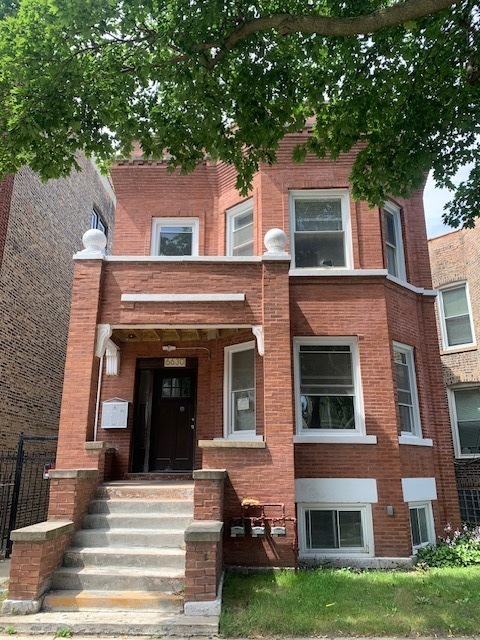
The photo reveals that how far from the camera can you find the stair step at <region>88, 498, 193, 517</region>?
736 cm

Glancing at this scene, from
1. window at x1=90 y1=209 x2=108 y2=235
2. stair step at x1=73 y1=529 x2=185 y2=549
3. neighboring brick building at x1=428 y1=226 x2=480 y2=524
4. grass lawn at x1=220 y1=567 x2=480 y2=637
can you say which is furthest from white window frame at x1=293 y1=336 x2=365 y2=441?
window at x1=90 y1=209 x2=108 y2=235

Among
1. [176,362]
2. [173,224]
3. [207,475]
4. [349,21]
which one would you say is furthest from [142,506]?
[349,21]

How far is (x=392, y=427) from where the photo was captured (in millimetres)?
8820

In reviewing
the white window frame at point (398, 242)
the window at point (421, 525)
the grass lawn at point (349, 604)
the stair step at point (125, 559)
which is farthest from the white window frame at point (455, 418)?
the stair step at point (125, 559)

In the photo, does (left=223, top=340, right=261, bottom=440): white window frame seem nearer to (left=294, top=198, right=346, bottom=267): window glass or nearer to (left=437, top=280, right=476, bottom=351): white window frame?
(left=294, top=198, right=346, bottom=267): window glass

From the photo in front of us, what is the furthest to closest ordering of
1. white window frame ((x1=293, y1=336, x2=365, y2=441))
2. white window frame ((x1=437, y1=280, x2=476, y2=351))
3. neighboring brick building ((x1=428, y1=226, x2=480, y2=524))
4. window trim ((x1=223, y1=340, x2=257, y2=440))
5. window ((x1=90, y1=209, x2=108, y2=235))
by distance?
window ((x1=90, y1=209, x2=108, y2=235))
white window frame ((x1=437, y1=280, x2=476, y2=351))
neighboring brick building ((x1=428, y1=226, x2=480, y2=524))
window trim ((x1=223, y1=340, x2=257, y2=440))
white window frame ((x1=293, y1=336, x2=365, y2=441))

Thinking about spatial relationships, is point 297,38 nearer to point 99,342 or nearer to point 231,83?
point 231,83

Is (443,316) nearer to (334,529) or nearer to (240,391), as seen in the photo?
(240,391)

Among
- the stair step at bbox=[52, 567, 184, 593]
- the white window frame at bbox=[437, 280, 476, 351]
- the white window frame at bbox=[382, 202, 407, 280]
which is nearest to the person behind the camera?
the stair step at bbox=[52, 567, 184, 593]

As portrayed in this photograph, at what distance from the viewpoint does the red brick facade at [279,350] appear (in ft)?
25.7

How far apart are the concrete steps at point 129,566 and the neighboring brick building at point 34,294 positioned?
5339 mm

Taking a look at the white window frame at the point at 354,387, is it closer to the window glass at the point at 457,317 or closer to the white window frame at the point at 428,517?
the white window frame at the point at 428,517

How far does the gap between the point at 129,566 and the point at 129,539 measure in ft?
1.52

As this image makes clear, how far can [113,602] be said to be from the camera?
573 cm
